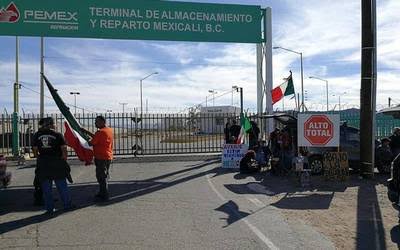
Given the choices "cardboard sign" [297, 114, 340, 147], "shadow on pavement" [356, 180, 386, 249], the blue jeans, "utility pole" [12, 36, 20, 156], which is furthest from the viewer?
"utility pole" [12, 36, 20, 156]

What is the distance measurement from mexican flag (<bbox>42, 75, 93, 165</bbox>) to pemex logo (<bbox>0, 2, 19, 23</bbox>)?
7.31m

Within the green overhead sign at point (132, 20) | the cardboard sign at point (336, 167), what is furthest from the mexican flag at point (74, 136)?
the cardboard sign at point (336, 167)

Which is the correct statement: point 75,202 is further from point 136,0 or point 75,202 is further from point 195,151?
point 195,151

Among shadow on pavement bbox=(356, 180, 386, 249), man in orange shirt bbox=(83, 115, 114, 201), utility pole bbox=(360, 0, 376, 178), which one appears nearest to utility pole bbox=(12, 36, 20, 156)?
man in orange shirt bbox=(83, 115, 114, 201)

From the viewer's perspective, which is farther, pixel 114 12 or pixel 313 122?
pixel 114 12

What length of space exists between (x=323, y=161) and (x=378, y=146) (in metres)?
2.52

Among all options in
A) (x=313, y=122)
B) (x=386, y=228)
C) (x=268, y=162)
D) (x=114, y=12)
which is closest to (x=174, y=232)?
(x=386, y=228)

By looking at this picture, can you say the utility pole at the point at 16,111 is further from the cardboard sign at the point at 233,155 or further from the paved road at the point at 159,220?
the cardboard sign at the point at 233,155

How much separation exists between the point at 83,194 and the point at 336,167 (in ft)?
24.9

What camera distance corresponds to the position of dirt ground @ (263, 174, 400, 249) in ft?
28.8

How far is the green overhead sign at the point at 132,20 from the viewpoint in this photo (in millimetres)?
19250

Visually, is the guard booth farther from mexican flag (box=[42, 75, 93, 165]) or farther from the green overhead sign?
mexican flag (box=[42, 75, 93, 165])

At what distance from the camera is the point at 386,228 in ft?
31.4

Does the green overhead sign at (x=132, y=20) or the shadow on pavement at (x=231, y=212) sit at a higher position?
the green overhead sign at (x=132, y=20)
